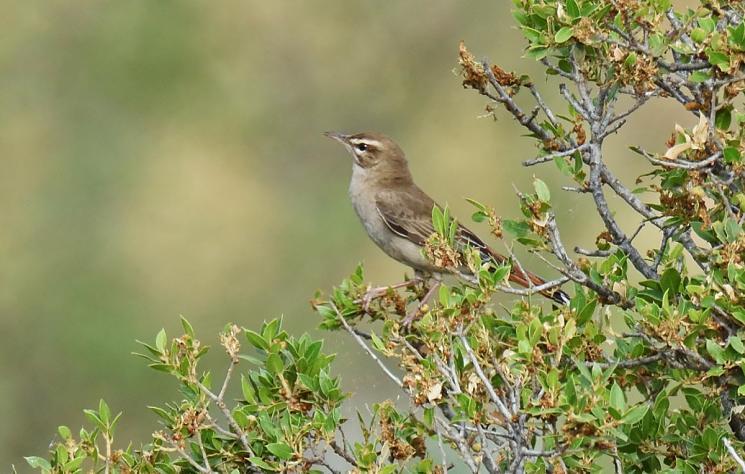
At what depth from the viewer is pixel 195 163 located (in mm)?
11234

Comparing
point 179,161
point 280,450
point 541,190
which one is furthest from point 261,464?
point 179,161

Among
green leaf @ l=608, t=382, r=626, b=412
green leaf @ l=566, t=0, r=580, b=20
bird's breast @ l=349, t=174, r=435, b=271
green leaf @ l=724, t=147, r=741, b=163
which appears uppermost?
bird's breast @ l=349, t=174, r=435, b=271

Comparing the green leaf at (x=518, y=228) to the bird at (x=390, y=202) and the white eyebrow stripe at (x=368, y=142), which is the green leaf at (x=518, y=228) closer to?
the bird at (x=390, y=202)

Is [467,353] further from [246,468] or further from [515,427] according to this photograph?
[246,468]

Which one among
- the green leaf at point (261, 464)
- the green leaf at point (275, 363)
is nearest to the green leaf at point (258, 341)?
the green leaf at point (275, 363)

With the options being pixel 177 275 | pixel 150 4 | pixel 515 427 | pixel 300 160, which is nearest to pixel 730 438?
pixel 515 427

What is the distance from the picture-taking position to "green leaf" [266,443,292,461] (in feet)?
10.2

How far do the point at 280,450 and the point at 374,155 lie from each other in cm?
425

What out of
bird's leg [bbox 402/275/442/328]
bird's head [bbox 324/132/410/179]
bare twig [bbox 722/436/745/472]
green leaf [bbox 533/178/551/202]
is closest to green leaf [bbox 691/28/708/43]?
green leaf [bbox 533/178/551/202]

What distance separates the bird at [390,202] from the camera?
21.3 ft

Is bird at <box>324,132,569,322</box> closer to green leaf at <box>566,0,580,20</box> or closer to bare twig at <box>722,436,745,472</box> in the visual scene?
green leaf at <box>566,0,580,20</box>

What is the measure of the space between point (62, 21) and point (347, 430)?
21.5 ft

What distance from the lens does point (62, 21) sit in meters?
12.3

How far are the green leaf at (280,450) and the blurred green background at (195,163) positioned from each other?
5.34 meters
